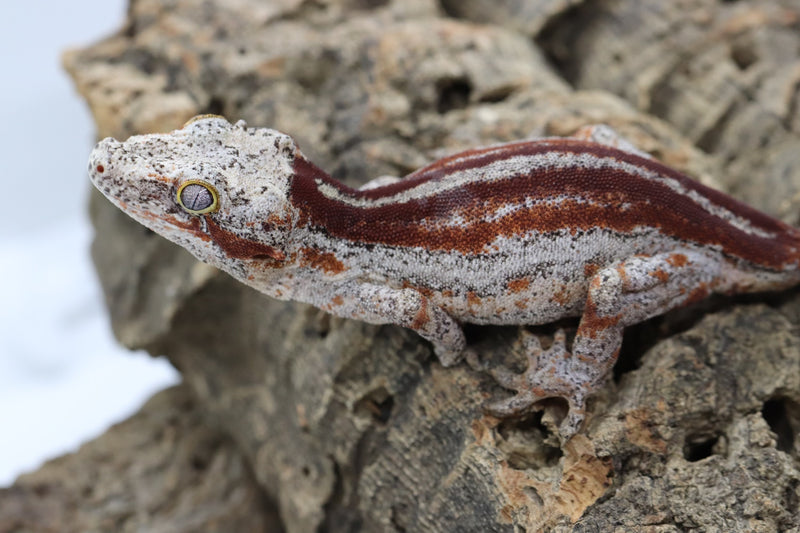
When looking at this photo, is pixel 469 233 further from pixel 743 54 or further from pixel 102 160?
pixel 743 54

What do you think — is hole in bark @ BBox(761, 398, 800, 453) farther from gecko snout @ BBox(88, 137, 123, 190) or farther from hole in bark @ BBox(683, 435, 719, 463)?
gecko snout @ BBox(88, 137, 123, 190)

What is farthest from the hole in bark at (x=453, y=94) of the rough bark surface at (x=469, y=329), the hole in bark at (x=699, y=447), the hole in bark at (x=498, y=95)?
the hole in bark at (x=699, y=447)

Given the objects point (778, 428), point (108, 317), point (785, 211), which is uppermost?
point (785, 211)

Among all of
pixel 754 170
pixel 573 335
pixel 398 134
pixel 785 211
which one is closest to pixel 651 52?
pixel 754 170

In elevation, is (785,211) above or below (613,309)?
above

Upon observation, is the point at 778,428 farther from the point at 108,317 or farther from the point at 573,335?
the point at 108,317

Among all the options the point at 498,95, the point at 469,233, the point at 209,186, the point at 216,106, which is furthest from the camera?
→ the point at 216,106

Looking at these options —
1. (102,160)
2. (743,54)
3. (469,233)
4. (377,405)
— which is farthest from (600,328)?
(743,54)

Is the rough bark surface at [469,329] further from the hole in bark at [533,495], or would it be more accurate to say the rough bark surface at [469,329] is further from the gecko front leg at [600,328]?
the gecko front leg at [600,328]
